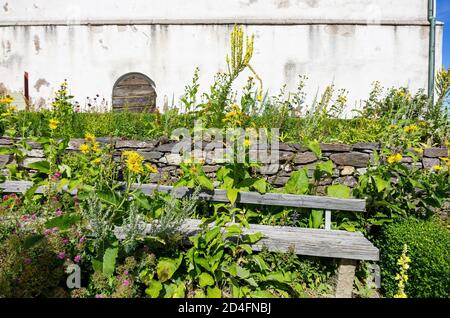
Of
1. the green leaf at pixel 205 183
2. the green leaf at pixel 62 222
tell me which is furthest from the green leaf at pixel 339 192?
the green leaf at pixel 62 222

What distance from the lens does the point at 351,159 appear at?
3.97m

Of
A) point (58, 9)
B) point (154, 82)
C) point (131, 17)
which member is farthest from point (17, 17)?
point (154, 82)

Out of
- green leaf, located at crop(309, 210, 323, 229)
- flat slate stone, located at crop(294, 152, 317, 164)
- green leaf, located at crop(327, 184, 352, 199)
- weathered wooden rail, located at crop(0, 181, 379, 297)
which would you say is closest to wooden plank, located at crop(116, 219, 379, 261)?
weathered wooden rail, located at crop(0, 181, 379, 297)

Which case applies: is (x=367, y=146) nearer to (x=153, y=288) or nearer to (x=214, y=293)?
(x=214, y=293)

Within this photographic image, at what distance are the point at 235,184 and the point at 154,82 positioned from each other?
6159 mm

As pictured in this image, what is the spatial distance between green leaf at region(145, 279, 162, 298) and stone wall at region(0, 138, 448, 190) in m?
1.71

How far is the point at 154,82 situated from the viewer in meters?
8.75

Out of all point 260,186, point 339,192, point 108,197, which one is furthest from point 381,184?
point 108,197

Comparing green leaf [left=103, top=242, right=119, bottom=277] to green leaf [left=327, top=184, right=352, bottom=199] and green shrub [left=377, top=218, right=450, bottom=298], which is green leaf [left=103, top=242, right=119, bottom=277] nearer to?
green leaf [left=327, top=184, right=352, bottom=199]

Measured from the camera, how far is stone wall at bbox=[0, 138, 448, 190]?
3959 mm

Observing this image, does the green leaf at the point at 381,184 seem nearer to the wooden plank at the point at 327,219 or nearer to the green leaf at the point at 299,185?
the wooden plank at the point at 327,219

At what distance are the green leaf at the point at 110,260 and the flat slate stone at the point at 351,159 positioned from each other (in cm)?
279

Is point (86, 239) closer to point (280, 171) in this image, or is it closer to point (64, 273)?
point (64, 273)

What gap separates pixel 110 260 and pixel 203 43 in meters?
7.32
